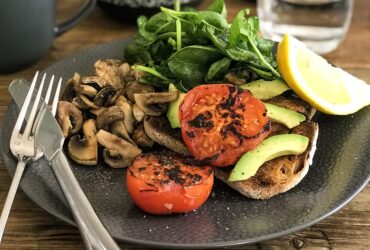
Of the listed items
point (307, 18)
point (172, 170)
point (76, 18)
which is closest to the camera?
point (172, 170)

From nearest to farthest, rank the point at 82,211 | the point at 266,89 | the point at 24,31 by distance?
the point at 82,211, the point at 266,89, the point at 24,31

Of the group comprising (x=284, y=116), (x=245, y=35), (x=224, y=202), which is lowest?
(x=224, y=202)

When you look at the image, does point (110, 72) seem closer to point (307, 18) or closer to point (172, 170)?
point (172, 170)

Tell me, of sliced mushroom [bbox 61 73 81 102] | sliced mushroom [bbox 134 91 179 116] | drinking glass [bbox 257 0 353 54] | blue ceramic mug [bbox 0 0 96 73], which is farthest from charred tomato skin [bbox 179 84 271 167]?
drinking glass [bbox 257 0 353 54]

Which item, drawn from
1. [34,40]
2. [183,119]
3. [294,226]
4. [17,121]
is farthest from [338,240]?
[34,40]

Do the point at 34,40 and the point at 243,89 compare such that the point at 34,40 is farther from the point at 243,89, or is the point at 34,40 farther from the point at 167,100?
the point at 243,89

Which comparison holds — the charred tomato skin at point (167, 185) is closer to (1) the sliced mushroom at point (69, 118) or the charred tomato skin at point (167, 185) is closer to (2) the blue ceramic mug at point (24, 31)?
(1) the sliced mushroom at point (69, 118)

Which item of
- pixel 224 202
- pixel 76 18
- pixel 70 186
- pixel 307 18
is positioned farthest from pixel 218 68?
pixel 307 18

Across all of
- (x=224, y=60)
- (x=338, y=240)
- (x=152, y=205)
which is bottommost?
(x=338, y=240)
